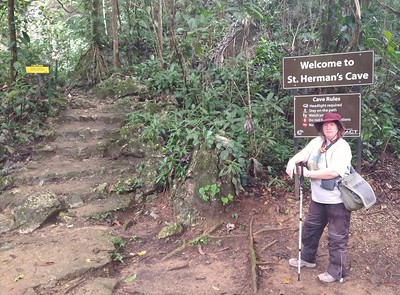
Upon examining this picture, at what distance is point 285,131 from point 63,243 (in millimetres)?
4018

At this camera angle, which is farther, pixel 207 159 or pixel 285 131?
pixel 285 131

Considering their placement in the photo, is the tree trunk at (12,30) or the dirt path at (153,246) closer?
the dirt path at (153,246)

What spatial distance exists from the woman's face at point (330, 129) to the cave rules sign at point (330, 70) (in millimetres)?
1543

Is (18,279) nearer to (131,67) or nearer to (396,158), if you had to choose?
(396,158)

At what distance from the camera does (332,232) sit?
3797mm

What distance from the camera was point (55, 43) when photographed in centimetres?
Answer: 1309

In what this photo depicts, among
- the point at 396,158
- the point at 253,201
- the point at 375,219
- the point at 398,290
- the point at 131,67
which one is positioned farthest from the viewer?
the point at 131,67

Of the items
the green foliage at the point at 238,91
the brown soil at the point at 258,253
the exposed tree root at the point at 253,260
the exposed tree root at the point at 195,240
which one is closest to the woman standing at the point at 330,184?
the brown soil at the point at 258,253

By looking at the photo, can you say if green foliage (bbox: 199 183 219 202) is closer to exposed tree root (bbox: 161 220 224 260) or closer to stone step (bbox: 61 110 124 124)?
exposed tree root (bbox: 161 220 224 260)

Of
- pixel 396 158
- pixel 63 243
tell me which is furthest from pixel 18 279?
pixel 396 158

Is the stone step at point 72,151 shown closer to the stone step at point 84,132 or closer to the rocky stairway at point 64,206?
the rocky stairway at point 64,206

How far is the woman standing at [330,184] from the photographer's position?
365 centimetres

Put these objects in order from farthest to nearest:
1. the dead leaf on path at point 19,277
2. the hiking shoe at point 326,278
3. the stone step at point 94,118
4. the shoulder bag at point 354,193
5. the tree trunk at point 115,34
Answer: the tree trunk at point 115,34 < the stone step at point 94,118 < the dead leaf on path at point 19,277 < the hiking shoe at point 326,278 < the shoulder bag at point 354,193

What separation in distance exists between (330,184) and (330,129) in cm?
54
